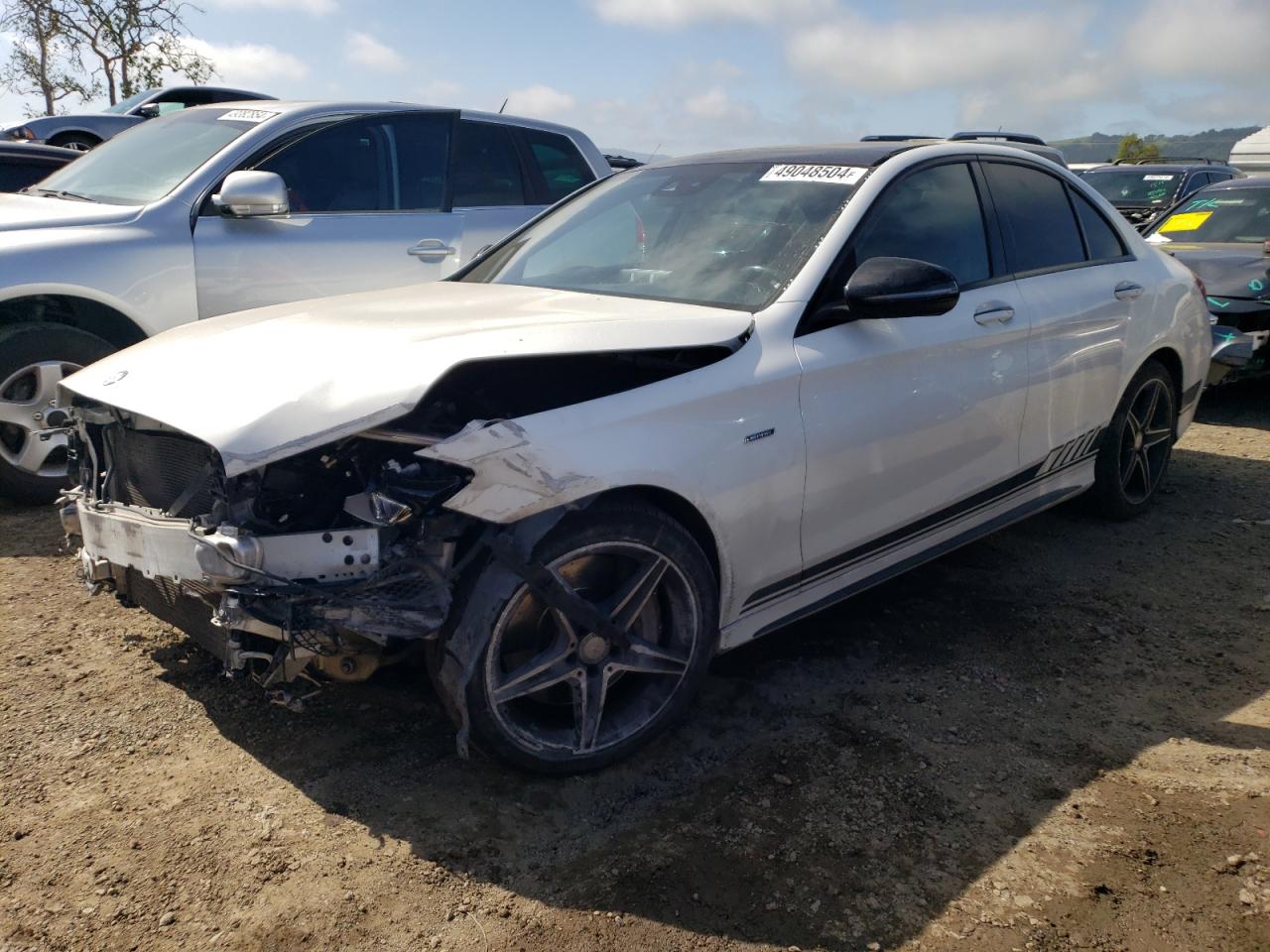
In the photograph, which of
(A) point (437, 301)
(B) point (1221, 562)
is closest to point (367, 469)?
(A) point (437, 301)

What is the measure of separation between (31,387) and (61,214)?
2.89ft

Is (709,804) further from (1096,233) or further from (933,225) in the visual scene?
(1096,233)

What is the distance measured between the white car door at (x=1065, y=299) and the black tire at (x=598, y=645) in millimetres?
1820

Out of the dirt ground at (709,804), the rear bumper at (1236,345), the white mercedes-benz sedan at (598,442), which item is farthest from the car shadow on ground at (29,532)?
the rear bumper at (1236,345)

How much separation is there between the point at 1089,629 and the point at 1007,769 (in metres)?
1.22

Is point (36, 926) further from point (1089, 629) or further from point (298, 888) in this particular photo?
point (1089, 629)

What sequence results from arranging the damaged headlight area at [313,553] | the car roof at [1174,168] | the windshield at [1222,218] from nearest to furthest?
the damaged headlight area at [313,553] < the windshield at [1222,218] < the car roof at [1174,168]

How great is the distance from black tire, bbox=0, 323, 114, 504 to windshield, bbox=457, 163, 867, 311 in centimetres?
195

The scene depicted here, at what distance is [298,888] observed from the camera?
244cm

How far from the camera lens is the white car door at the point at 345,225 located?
5.15 meters

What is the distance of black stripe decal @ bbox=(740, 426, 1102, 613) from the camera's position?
3.23 m

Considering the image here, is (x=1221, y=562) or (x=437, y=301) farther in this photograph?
(x=1221, y=562)

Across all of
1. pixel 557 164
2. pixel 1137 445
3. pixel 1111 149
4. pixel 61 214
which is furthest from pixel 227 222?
pixel 1111 149

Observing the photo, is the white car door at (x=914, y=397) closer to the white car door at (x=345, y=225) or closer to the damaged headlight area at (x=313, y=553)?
the damaged headlight area at (x=313, y=553)
